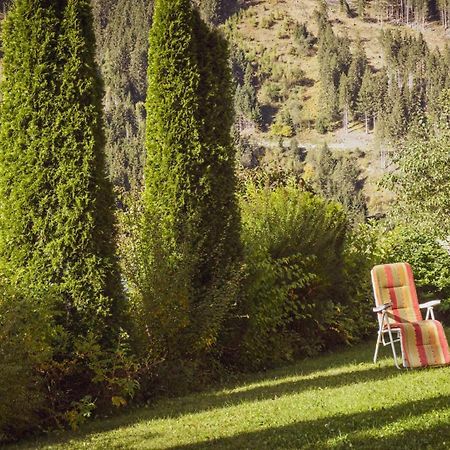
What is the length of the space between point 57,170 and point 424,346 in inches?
183

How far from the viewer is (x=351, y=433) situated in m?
4.40

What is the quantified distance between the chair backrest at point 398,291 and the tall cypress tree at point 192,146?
204 cm

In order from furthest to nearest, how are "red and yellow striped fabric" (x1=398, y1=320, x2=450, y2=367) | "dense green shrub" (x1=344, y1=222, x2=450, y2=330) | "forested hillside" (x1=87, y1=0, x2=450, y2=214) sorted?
"forested hillside" (x1=87, y1=0, x2=450, y2=214), "dense green shrub" (x1=344, y1=222, x2=450, y2=330), "red and yellow striped fabric" (x1=398, y1=320, x2=450, y2=367)

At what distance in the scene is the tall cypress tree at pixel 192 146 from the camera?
8430 mm

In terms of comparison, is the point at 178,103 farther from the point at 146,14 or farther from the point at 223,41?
the point at 146,14

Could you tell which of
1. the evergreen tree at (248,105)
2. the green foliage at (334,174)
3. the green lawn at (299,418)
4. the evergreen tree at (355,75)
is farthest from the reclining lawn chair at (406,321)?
the evergreen tree at (248,105)

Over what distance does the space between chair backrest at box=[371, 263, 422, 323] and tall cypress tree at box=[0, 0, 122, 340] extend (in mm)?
3765

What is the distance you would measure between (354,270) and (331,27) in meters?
171

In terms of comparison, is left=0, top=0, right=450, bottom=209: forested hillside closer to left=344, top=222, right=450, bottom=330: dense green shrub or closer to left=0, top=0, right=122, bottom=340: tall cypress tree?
left=344, top=222, right=450, bottom=330: dense green shrub

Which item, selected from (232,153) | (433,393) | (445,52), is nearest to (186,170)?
(232,153)

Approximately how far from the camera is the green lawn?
171 inches

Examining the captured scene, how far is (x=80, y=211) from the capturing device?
6.57 metres

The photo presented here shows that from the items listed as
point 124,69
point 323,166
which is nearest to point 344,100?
point 323,166

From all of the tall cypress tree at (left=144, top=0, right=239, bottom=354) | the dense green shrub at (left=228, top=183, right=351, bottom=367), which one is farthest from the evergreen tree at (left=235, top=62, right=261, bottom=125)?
the tall cypress tree at (left=144, top=0, right=239, bottom=354)
